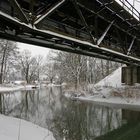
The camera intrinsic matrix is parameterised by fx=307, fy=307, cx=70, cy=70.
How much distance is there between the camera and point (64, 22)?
15328mm

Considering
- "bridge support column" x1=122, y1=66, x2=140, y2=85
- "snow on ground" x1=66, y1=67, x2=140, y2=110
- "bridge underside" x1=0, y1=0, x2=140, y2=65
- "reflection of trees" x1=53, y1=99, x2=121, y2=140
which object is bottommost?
"reflection of trees" x1=53, y1=99, x2=121, y2=140

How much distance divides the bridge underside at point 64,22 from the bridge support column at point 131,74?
42.8 feet

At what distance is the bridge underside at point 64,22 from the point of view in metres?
10.2

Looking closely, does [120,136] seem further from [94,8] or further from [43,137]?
[94,8]

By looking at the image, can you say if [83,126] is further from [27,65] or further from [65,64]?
[27,65]

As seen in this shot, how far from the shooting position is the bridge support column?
112 ft

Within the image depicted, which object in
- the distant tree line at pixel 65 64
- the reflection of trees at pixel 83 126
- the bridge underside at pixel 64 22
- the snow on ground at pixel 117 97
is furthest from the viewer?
the distant tree line at pixel 65 64

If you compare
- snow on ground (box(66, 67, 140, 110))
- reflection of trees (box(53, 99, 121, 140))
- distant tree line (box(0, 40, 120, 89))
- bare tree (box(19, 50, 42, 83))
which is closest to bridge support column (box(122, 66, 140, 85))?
snow on ground (box(66, 67, 140, 110))

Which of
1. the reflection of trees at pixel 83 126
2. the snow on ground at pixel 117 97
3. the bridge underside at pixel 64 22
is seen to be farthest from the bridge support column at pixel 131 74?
the reflection of trees at pixel 83 126

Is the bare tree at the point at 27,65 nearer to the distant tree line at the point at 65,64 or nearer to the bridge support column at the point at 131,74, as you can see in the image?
the distant tree line at the point at 65,64

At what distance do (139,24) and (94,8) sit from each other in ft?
20.8

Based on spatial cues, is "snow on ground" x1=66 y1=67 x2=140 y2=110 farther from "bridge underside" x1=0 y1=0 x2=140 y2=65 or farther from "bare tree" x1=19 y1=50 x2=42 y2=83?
"bare tree" x1=19 y1=50 x2=42 y2=83

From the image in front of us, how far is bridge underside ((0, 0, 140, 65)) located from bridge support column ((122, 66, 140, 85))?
42.8ft

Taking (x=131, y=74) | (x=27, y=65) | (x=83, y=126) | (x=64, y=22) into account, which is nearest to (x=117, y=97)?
(x=131, y=74)
